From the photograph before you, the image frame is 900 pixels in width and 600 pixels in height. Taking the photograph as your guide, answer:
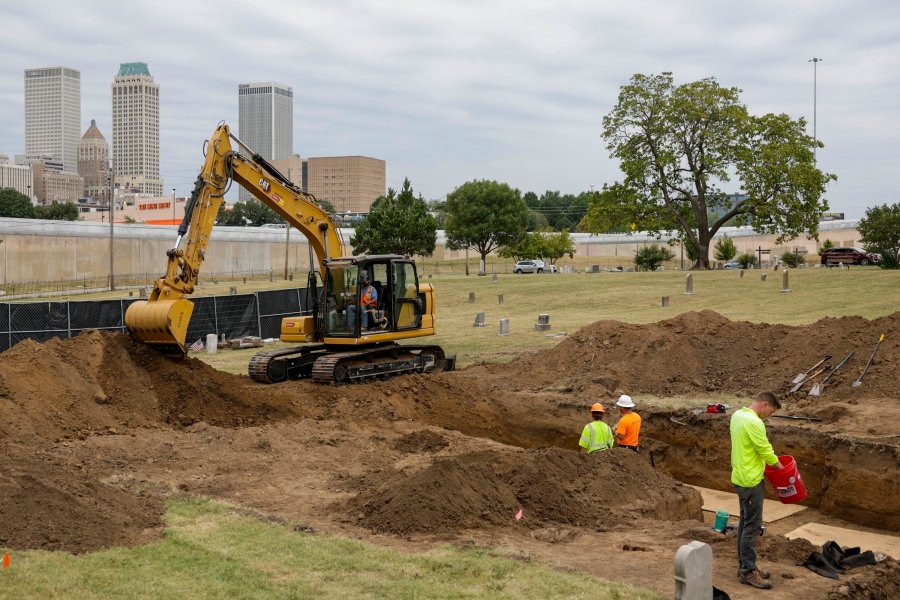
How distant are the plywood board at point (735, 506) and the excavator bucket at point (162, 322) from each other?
9.47 metres

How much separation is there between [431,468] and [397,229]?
52366 millimetres

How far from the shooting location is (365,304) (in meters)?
19.2

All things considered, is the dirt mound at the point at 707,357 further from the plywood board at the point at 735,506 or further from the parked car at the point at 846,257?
the parked car at the point at 846,257

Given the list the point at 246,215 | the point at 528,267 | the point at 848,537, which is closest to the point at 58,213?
the point at 246,215

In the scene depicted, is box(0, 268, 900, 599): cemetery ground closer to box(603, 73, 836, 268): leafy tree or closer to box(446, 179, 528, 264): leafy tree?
box(603, 73, 836, 268): leafy tree

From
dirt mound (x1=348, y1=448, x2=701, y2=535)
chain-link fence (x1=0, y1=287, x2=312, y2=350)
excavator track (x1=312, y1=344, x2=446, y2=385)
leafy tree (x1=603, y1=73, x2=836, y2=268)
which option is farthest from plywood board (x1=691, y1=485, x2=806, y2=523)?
leafy tree (x1=603, y1=73, x2=836, y2=268)

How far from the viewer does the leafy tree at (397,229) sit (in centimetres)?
6262

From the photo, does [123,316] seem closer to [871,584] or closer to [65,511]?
[65,511]

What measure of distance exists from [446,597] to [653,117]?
4843 centimetres

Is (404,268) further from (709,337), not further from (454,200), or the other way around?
(454,200)

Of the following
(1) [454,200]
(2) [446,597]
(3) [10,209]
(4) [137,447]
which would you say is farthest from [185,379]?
(3) [10,209]

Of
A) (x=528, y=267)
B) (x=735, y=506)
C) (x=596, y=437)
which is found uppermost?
(x=528, y=267)

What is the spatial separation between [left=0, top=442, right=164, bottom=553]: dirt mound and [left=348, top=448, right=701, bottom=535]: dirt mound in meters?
2.40

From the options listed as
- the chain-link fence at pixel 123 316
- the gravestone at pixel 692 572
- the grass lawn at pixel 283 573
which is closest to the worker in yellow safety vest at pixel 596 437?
the grass lawn at pixel 283 573
